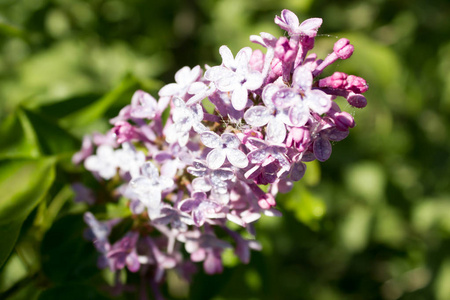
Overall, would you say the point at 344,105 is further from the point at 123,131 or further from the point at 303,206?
the point at 123,131

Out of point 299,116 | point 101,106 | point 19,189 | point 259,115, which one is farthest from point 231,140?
point 101,106

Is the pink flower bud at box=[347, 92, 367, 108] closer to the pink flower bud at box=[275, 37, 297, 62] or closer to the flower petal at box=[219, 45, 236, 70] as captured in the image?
the pink flower bud at box=[275, 37, 297, 62]

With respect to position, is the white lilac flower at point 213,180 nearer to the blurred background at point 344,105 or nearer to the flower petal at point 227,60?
the flower petal at point 227,60

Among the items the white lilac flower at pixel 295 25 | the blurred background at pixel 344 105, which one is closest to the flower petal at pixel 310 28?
the white lilac flower at pixel 295 25

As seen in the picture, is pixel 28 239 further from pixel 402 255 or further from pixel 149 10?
pixel 402 255

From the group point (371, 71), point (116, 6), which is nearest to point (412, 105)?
point (371, 71)
